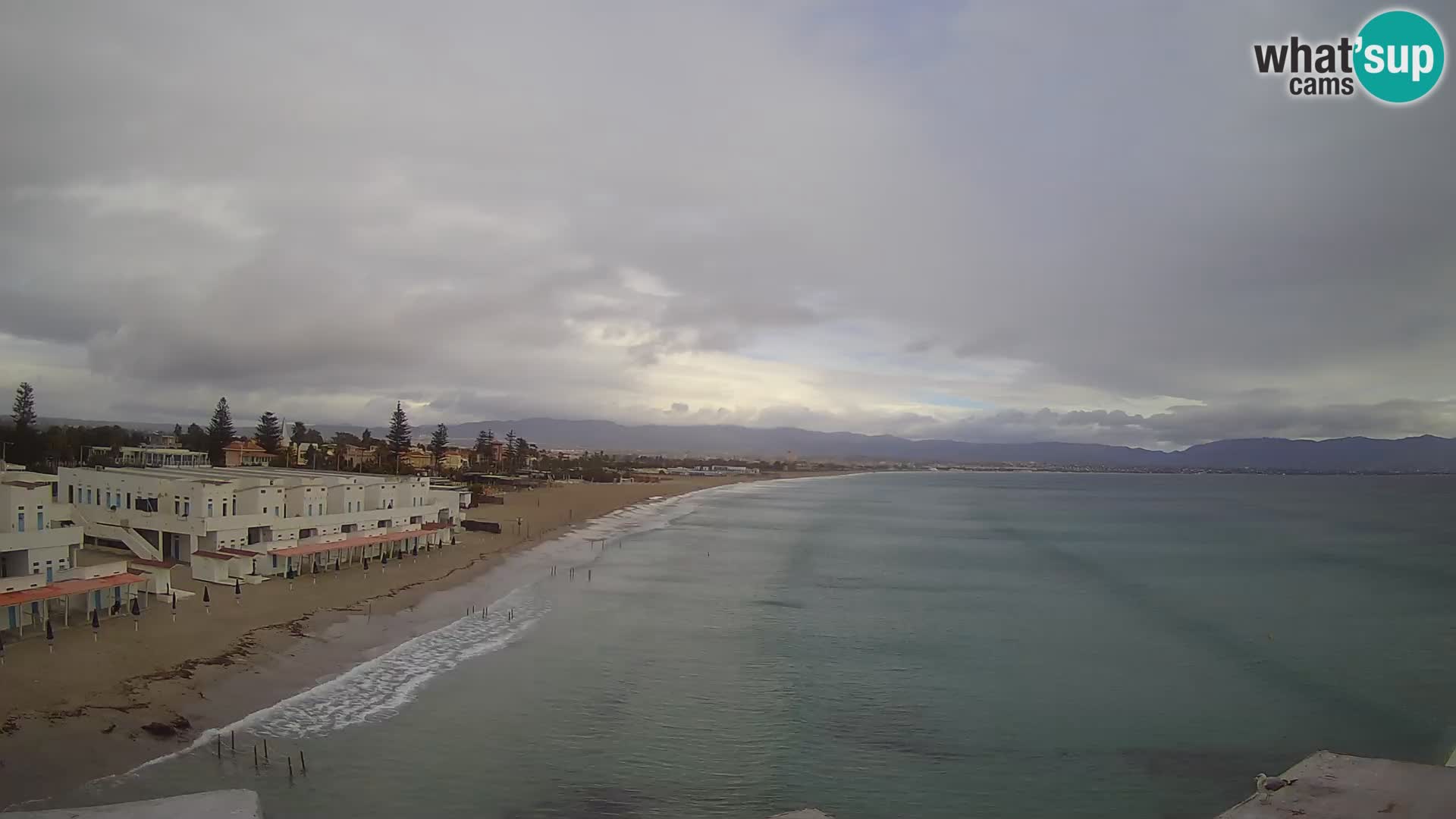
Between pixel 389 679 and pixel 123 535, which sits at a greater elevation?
Answer: pixel 123 535

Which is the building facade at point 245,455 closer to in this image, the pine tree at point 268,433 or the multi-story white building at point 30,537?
the pine tree at point 268,433

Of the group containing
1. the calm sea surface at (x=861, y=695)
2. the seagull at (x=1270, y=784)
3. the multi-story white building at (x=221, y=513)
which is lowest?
the calm sea surface at (x=861, y=695)

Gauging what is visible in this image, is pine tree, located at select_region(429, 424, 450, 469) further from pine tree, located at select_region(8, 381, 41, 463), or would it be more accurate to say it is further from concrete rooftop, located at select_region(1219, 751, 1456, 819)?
concrete rooftop, located at select_region(1219, 751, 1456, 819)

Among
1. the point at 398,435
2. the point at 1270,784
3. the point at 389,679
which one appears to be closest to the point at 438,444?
the point at 398,435

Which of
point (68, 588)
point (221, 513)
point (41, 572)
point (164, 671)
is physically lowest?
point (164, 671)

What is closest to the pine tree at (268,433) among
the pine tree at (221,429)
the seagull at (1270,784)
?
the pine tree at (221,429)

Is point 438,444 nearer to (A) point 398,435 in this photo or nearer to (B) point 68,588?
(A) point 398,435
